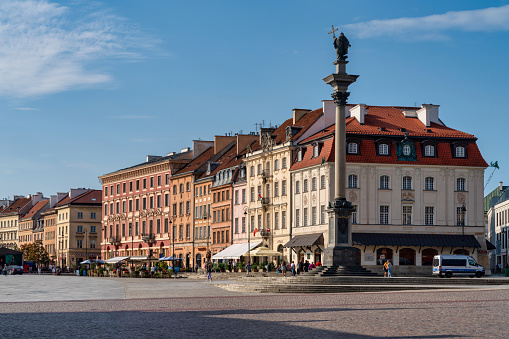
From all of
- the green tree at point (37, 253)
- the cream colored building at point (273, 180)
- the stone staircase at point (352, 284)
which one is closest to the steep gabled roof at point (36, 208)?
the green tree at point (37, 253)

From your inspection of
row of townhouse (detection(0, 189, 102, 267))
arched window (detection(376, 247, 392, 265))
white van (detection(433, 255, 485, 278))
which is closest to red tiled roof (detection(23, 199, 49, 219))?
row of townhouse (detection(0, 189, 102, 267))

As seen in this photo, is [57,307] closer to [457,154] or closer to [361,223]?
[361,223]

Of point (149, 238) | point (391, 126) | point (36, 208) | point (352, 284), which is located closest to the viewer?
point (352, 284)

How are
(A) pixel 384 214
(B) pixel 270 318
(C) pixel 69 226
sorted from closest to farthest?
(B) pixel 270 318 < (A) pixel 384 214 < (C) pixel 69 226

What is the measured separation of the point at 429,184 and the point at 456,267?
53.1 ft

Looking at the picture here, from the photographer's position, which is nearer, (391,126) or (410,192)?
(410,192)

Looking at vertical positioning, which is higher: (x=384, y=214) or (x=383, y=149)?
(x=383, y=149)

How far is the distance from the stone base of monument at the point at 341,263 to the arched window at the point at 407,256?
27.4m

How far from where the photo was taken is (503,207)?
128 m

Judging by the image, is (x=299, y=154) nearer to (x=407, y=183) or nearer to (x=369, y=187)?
(x=369, y=187)

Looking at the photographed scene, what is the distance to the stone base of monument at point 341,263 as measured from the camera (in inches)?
2111

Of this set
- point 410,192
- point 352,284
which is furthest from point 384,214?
point 352,284

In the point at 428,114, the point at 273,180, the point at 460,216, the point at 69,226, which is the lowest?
the point at 69,226

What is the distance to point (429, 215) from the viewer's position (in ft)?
271
